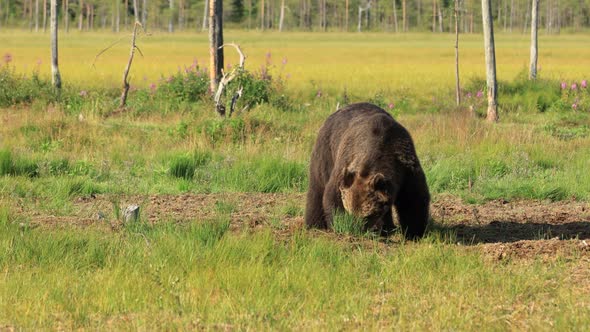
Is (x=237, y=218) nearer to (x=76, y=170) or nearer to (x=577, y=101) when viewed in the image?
(x=76, y=170)

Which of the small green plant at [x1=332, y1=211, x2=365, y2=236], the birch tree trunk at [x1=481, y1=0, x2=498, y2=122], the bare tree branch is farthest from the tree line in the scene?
the small green plant at [x1=332, y1=211, x2=365, y2=236]

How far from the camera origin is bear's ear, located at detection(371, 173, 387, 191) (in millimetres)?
7180

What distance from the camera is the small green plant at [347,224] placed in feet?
24.4

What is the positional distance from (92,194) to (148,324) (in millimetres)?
5573

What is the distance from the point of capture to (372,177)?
23.7 feet

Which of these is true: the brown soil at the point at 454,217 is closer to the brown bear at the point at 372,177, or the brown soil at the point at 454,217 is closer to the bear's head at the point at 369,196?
the brown bear at the point at 372,177

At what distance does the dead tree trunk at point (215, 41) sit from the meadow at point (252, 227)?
23.1 inches

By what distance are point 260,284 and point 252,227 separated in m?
2.30

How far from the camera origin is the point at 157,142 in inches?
576

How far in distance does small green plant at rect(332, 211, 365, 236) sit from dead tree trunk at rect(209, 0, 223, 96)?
1154 cm

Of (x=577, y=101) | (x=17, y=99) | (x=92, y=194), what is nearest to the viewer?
(x=92, y=194)

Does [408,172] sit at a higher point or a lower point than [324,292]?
higher

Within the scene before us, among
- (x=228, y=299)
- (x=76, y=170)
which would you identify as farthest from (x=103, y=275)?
(x=76, y=170)

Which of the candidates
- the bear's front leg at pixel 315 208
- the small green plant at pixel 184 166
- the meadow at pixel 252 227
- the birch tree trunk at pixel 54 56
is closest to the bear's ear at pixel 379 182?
the meadow at pixel 252 227
